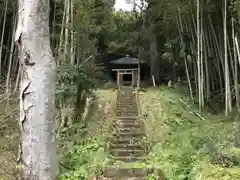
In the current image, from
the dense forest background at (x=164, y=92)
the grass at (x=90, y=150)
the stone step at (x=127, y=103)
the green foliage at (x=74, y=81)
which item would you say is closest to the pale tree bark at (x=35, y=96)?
the dense forest background at (x=164, y=92)

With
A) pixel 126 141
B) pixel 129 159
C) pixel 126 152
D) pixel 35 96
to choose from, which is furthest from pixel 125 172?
pixel 35 96

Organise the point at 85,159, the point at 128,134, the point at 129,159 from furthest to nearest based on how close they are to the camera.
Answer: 1. the point at 128,134
2. the point at 129,159
3. the point at 85,159

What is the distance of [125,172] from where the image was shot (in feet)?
22.8

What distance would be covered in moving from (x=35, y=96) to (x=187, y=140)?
19.2 ft

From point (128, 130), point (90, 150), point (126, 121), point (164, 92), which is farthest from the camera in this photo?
point (164, 92)

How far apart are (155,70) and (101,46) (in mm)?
4500

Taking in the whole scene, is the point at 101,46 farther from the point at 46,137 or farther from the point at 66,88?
the point at 46,137

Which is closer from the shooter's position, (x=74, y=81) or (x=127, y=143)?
(x=127, y=143)

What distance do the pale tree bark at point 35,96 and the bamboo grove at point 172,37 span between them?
4028 millimetres

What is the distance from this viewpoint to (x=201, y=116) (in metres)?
12.0

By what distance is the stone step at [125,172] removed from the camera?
6.84 m

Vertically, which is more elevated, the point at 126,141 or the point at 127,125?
the point at 127,125

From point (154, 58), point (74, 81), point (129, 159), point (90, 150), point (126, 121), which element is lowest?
point (129, 159)

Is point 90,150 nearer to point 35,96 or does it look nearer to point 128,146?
point 128,146
